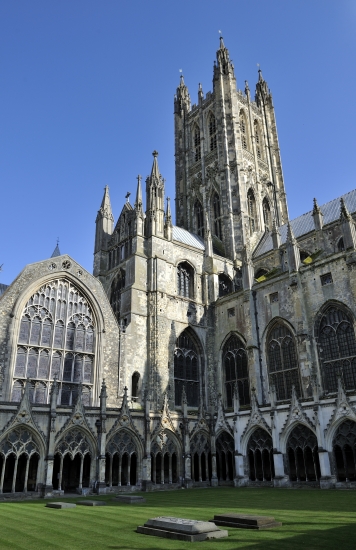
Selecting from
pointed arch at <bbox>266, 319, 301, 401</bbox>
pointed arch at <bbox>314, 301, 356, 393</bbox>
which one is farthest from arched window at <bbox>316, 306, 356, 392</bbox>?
pointed arch at <bbox>266, 319, 301, 401</bbox>

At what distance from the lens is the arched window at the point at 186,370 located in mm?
33938

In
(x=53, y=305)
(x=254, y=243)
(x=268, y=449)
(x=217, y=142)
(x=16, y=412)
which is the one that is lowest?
(x=268, y=449)

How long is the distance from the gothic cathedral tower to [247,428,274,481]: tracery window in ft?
65.5

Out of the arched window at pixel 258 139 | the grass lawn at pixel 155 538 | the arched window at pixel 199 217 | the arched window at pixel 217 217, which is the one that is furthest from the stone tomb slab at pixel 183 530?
the arched window at pixel 258 139

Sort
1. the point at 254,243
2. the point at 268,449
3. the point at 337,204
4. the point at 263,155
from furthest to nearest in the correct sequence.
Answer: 1. the point at 263,155
2. the point at 254,243
3. the point at 337,204
4. the point at 268,449

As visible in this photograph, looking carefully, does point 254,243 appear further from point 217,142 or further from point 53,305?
point 53,305

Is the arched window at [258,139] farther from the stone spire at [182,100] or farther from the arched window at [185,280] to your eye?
the arched window at [185,280]

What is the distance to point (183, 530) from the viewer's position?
922 centimetres

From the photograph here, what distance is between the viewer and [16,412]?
75.0ft

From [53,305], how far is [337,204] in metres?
27.2

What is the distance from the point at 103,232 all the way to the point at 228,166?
54.7ft

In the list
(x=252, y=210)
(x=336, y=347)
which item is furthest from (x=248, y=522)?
(x=252, y=210)

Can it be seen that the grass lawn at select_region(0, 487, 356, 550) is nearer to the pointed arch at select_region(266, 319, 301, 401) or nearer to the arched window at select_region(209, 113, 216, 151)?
the pointed arch at select_region(266, 319, 301, 401)

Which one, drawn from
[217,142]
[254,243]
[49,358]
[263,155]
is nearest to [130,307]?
[49,358]
